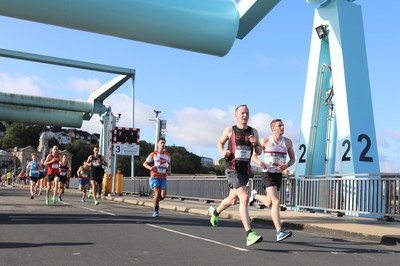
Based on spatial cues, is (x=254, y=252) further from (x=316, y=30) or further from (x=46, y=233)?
(x=316, y=30)

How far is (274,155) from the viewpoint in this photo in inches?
305

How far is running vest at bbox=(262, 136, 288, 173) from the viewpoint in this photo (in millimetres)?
7672

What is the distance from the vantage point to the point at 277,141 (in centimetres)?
790

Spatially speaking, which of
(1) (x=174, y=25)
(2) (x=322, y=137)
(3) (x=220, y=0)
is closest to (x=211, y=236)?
(1) (x=174, y=25)

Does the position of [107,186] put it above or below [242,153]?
below

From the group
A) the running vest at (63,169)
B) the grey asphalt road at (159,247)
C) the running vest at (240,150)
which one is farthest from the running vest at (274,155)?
the running vest at (63,169)

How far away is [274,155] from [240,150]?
76cm

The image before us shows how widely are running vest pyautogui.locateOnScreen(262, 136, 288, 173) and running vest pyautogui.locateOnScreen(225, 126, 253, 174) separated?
0.50m

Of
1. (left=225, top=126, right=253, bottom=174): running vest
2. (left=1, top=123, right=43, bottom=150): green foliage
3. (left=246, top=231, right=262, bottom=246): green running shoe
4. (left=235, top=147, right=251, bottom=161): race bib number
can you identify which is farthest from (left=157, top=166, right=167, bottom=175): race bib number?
(left=1, top=123, right=43, bottom=150): green foliage

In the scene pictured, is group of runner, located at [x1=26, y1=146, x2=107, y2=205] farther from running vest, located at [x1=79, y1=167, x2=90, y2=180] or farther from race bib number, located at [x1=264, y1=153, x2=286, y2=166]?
race bib number, located at [x1=264, y1=153, x2=286, y2=166]

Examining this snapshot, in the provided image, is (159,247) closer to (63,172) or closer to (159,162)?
(159,162)

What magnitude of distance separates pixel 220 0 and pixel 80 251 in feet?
32.2

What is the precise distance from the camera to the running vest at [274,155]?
7.67 m

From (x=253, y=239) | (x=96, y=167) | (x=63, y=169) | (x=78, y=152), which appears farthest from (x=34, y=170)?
(x=78, y=152)
